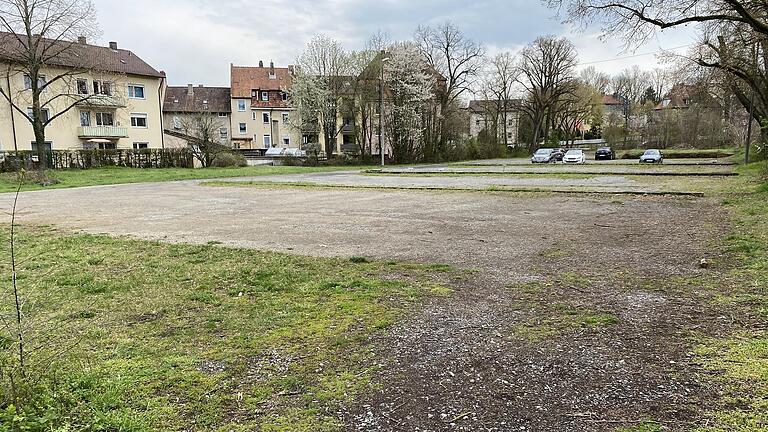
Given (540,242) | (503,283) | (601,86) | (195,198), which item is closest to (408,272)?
(503,283)

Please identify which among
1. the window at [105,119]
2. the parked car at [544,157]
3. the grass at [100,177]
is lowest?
the grass at [100,177]

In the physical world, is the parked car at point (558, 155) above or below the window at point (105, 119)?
below

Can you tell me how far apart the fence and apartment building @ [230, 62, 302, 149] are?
28.8 metres

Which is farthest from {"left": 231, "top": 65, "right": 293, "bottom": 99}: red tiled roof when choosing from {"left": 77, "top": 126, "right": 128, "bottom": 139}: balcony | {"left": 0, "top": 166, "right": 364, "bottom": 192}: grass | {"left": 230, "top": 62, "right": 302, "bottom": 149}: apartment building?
{"left": 0, "top": 166, "right": 364, "bottom": 192}: grass

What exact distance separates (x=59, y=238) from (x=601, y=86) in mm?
97805

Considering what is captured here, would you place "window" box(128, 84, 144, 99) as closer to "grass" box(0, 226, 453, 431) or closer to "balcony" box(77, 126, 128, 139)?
"balcony" box(77, 126, 128, 139)

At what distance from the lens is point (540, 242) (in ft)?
28.4

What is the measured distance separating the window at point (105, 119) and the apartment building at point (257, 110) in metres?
20.3

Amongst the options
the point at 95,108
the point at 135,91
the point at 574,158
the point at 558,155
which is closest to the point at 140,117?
the point at 135,91

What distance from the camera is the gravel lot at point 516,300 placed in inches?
122

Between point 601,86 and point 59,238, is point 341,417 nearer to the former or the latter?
point 59,238

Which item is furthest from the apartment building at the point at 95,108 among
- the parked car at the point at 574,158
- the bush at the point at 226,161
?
the parked car at the point at 574,158

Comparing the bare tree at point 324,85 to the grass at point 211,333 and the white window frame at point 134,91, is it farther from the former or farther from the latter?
the grass at point 211,333

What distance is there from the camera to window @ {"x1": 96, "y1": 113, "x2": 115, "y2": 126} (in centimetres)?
5061
